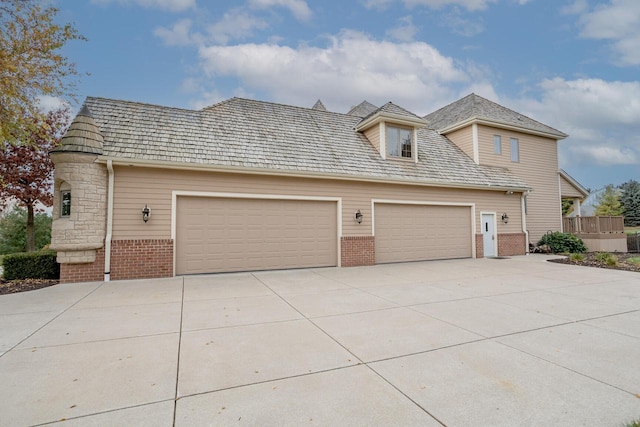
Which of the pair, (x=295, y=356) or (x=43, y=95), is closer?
(x=295, y=356)

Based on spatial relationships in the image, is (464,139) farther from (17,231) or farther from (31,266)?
(17,231)

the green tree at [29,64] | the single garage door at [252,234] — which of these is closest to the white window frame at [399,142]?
Result: the single garage door at [252,234]

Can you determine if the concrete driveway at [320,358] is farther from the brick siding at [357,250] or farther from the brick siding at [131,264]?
the brick siding at [357,250]

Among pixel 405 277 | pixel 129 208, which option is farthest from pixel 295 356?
pixel 129 208

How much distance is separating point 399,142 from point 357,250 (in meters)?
4.84

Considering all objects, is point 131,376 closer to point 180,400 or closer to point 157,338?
point 180,400

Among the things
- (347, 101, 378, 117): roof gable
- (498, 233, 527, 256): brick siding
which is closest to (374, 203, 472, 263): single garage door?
(498, 233, 527, 256): brick siding

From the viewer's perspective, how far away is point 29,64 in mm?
7711

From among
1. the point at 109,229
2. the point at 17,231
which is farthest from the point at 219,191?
the point at 17,231

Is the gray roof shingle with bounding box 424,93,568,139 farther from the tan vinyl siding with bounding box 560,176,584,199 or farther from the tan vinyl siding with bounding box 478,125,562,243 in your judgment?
the tan vinyl siding with bounding box 560,176,584,199

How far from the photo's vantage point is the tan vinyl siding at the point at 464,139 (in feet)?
48.2

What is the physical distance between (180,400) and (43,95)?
32.0 ft

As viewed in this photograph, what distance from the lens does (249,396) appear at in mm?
2619

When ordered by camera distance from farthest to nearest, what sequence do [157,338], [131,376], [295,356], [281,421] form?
1. [157,338]
2. [295,356]
3. [131,376]
4. [281,421]
